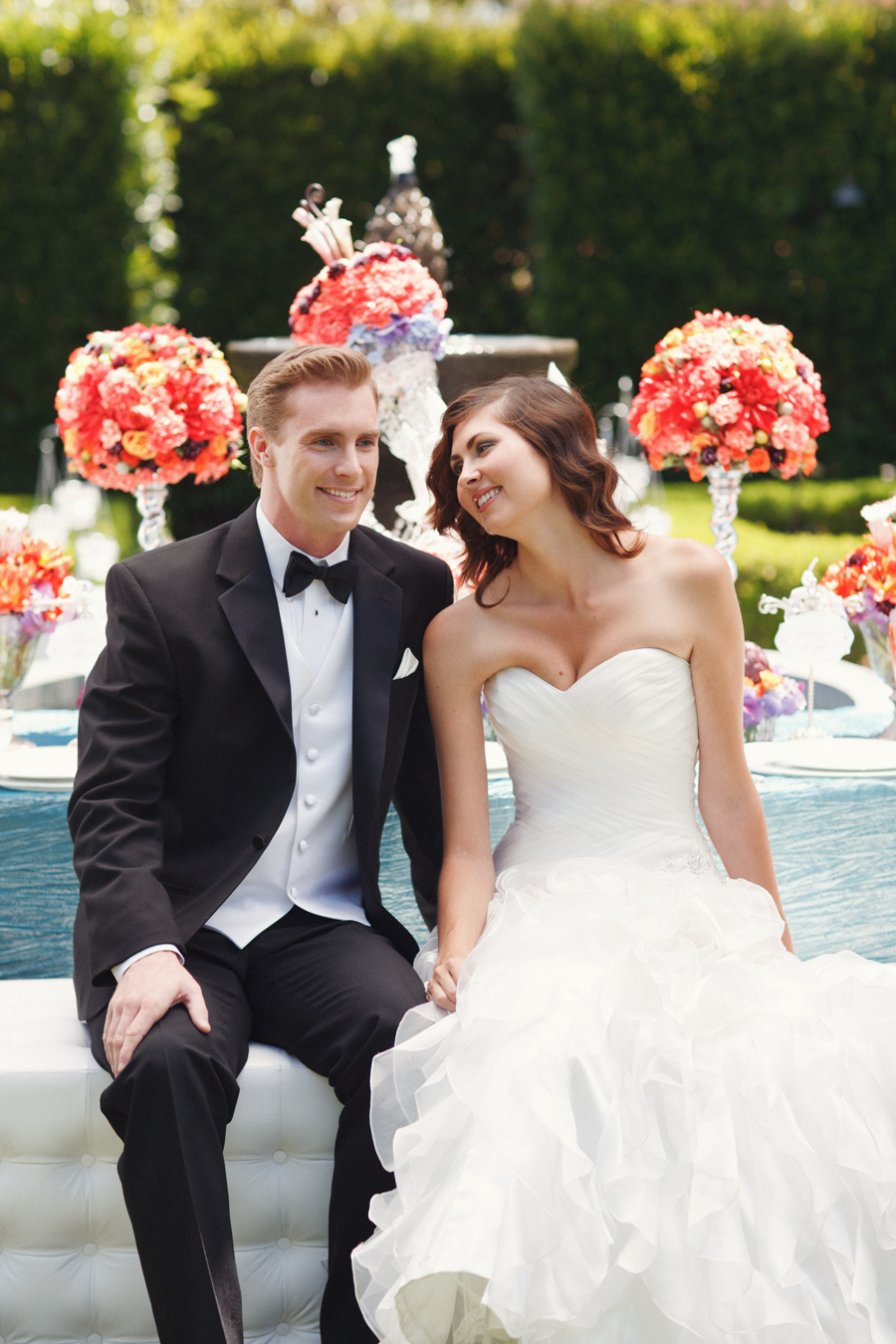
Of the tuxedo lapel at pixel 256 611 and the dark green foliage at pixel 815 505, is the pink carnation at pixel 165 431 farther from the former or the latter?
the dark green foliage at pixel 815 505

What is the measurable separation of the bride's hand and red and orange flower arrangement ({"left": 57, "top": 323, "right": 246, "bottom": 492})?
2.23m

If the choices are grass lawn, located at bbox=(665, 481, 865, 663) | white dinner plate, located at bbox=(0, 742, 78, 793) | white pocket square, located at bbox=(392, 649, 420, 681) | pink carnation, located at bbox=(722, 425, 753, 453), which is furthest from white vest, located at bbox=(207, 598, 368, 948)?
grass lawn, located at bbox=(665, 481, 865, 663)

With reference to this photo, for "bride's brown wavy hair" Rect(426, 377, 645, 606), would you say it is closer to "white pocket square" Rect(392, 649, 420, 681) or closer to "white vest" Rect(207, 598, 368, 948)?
"white pocket square" Rect(392, 649, 420, 681)

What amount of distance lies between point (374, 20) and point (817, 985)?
971 cm

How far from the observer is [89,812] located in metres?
2.32

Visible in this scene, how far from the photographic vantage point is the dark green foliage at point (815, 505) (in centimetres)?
1023

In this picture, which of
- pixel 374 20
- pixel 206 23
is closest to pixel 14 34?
pixel 206 23

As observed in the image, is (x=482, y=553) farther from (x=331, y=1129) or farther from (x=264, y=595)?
(x=331, y=1129)

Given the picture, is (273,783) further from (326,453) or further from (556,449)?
(556,449)

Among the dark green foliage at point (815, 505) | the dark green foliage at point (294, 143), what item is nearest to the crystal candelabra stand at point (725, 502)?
the dark green foliage at point (815, 505)

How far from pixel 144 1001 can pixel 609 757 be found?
1.06 m

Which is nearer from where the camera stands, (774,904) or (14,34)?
(774,904)

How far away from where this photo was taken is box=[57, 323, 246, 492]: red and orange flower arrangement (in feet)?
13.0

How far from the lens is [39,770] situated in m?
3.39
